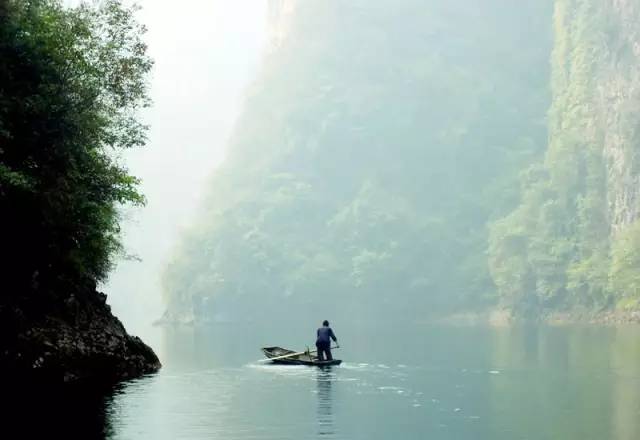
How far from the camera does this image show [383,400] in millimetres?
29906

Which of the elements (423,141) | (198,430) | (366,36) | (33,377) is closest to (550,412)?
(198,430)

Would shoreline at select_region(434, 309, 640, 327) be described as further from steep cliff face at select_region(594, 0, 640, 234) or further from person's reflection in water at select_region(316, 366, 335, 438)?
person's reflection in water at select_region(316, 366, 335, 438)

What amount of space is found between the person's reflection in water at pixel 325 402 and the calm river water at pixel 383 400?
0.04 meters

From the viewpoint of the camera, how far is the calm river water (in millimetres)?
23500

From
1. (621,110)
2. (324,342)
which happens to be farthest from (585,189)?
(324,342)

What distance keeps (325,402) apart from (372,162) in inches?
4603

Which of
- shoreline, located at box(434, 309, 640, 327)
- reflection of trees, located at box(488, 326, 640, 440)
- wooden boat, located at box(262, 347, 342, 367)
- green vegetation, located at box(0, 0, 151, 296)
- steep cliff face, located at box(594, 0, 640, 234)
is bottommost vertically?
reflection of trees, located at box(488, 326, 640, 440)

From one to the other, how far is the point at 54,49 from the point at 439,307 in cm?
9500

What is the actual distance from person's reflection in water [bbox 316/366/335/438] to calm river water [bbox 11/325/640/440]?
0.12 feet

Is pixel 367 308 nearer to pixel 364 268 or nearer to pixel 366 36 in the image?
pixel 364 268

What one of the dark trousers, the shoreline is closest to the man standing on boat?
the dark trousers

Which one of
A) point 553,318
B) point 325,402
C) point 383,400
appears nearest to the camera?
point 325,402

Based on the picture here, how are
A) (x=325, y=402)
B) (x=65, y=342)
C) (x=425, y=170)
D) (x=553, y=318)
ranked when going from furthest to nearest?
(x=425, y=170) → (x=553, y=318) → (x=65, y=342) → (x=325, y=402)

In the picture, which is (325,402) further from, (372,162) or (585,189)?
(372,162)
